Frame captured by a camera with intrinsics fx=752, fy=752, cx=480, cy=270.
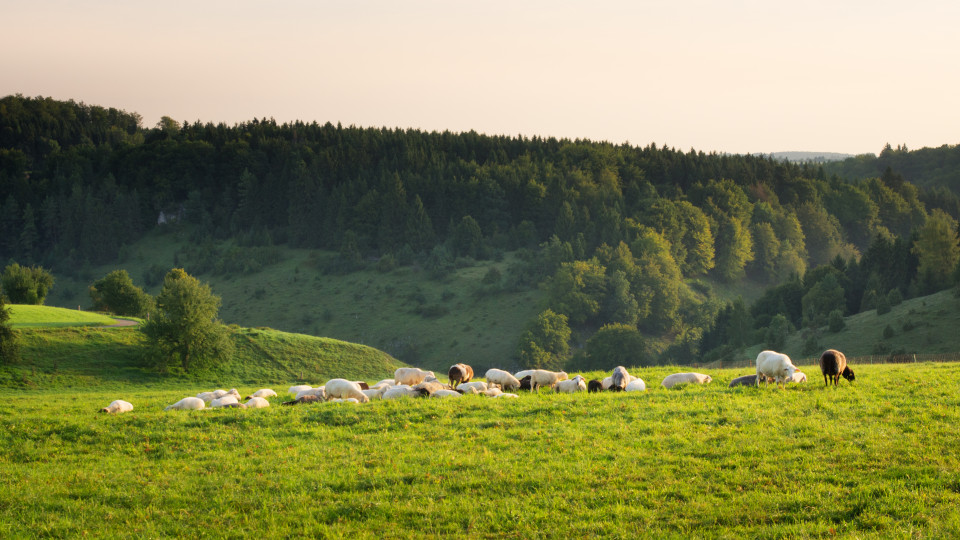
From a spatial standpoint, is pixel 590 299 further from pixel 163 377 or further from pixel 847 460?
pixel 847 460

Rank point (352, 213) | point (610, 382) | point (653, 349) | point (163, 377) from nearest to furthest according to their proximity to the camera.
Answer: point (610, 382) < point (163, 377) < point (653, 349) < point (352, 213)

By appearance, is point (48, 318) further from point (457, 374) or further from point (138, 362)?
point (457, 374)

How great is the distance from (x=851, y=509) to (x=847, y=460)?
8.04 feet

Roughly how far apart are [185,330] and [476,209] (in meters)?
114

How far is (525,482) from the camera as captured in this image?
13312 mm

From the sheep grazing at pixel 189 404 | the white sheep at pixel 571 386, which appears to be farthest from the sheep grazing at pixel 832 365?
the sheep grazing at pixel 189 404

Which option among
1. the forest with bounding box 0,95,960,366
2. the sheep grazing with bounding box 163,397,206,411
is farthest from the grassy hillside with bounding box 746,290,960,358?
the sheep grazing with bounding box 163,397,206,411

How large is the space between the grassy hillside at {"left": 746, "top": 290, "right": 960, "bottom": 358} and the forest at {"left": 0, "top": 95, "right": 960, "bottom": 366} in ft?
99.4

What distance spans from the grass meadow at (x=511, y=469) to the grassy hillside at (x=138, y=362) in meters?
32.5

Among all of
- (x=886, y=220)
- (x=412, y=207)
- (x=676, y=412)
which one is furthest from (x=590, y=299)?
(x=676, y=412)

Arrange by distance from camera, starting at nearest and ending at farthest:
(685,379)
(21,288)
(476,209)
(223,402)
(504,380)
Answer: (223,402), (685,379), (504,380), (21,288), (476,209)

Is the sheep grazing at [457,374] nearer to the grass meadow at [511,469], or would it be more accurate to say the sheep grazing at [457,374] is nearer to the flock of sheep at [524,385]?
the flock of sheep at [524,385]

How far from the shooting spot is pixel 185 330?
54531 mm

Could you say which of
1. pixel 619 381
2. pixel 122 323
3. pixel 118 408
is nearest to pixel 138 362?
pixel 122 323
